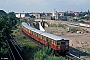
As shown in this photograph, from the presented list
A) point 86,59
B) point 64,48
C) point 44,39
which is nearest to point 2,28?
point 44,39

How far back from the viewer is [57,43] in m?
27.5

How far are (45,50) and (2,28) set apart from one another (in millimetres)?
6684

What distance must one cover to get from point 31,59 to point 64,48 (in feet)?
15.8

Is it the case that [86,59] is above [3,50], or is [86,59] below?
below

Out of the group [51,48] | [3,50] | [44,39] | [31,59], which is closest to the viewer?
[3,50]

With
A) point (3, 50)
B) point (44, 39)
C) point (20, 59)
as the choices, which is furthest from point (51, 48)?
point (3, 50)

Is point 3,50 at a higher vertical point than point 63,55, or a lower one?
higher

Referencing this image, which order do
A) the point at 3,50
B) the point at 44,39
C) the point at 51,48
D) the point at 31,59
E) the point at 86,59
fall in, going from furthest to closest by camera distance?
the point at 44,39 < the point at 51,48 < the point at 86,59 < the point at 31,59 < the point at 3,50

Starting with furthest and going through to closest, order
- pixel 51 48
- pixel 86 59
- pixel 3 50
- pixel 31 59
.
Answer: pixel 51 48, pixel 86 59, pixel 31 59, pixel 3 50

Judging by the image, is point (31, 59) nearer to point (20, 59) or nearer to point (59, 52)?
point (20, 59)

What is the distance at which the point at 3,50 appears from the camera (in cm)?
2238

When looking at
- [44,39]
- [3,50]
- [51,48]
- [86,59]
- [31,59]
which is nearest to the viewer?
[3,50]

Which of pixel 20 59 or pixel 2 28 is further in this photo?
pixel 2 28

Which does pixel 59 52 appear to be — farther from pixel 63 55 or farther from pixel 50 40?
pixel 50 40
